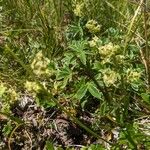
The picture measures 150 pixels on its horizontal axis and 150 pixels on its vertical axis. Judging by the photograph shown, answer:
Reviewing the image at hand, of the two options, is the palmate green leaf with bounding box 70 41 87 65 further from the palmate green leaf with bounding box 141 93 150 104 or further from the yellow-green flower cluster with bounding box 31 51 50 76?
the yellow-green flower cluster with bounding box 31 51 50 76

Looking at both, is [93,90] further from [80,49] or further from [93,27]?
[93,27]

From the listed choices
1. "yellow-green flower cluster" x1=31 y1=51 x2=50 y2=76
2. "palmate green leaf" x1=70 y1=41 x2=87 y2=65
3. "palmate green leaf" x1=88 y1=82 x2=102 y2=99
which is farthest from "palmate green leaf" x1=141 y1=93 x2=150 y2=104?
"yellow-green flower cluster" x1=31 y1=51 x2=50 y2=76

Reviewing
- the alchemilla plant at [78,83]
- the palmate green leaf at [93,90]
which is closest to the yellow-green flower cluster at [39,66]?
the alchemilla plant at [78,83]

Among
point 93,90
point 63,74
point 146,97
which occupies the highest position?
point 63,74

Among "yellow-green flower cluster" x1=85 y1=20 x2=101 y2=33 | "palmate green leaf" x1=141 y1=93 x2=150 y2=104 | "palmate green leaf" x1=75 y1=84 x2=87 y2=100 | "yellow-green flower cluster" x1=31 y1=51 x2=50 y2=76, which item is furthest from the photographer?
"palmate green leaf" x1=75 y1=84 x2=87 y2=100

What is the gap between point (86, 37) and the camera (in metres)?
2.54

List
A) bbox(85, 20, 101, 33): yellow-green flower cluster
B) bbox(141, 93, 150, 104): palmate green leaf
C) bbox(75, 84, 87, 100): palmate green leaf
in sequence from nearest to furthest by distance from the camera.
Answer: bbox(85, 20, 101, 33): yellow-green flower cluster < bbox(141, 93, 150, 104): palmate green leaf < bbox(75, 84, 87, 100): palmate green leaf

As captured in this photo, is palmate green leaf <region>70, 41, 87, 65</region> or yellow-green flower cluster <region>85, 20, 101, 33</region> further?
Result: palmate green leaf <region>70, 41, 87, 65</region>

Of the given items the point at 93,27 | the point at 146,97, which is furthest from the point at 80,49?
the point at 146,97

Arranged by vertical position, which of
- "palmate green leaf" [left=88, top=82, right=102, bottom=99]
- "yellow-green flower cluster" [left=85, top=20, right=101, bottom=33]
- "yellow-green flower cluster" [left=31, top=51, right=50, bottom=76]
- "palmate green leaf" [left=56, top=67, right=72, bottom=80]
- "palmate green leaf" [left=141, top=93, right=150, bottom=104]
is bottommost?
"palmate green leaf" [left=141, top=93, right=150, bottom=104]

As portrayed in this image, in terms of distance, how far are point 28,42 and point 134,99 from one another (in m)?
0.78

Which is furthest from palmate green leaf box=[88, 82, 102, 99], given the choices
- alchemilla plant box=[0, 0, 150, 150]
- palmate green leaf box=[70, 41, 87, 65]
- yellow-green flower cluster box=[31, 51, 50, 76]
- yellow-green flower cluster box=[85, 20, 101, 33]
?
yellow-green flower cluster box=[31, 51, 50, 76]

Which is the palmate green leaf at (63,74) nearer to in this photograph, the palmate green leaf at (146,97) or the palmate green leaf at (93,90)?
the palmate green leaf at (93,90)

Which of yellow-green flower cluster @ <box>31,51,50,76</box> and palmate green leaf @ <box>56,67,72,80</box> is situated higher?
yellow-green flower cluster @ <box>31,51,50,76</box>
